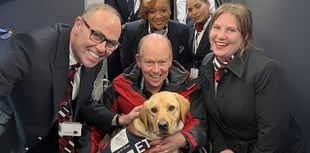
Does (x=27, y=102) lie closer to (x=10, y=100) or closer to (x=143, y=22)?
(x=10, y=100)

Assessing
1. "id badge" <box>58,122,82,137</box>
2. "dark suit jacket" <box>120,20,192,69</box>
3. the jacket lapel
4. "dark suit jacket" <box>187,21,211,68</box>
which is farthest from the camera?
"dark suit jacket" <box>120,20,192,69</box>

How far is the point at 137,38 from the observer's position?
280cm

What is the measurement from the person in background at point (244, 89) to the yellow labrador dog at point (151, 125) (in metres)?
0.25

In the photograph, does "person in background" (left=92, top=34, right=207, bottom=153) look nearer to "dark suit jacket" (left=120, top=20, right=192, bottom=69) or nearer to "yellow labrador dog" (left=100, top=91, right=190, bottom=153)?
"yellow labrador dog" (left=100, top=91, right=190, bottom=153)

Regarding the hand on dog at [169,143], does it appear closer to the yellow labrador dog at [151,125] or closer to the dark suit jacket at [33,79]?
the yellow labrador dog at [151,125]

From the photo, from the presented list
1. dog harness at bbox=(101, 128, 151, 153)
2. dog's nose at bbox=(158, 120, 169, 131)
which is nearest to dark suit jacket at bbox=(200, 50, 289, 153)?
dog's nose at bbox=(158, 120, 169, 131)

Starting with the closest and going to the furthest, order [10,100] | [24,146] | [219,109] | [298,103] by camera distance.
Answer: [10,100] → [24,146] → [219,109] → [298,103]

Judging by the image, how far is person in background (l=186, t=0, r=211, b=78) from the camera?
269 cm

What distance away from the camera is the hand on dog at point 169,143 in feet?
6.18

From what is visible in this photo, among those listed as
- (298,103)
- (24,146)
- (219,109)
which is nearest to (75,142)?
(24,146)

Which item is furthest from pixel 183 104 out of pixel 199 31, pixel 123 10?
pixel 123 10

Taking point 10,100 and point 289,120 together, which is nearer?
point 10,100

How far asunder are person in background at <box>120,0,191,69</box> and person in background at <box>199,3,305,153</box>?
0.76 meters

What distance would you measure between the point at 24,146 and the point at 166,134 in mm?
715
